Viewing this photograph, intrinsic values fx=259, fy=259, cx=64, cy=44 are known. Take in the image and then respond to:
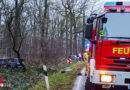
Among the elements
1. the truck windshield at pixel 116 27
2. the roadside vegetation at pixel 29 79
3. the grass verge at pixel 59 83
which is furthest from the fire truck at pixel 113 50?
the roadside vegetation at pixel 29 79

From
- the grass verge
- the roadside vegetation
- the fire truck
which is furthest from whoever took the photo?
the roadside vegetation

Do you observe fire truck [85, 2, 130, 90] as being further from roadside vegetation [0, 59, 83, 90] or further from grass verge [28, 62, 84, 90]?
roadside vegetation [0, 59, 83, 90]

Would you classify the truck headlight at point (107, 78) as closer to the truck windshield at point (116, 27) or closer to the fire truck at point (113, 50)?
the fire truck at point (113, 50)

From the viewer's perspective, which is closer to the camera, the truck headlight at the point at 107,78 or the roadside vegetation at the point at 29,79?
the truck headlight at the point at 107,78

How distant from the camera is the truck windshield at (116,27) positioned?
848cm

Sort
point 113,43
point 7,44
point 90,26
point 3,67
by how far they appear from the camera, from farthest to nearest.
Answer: point 7,44
point 3,67
point 90,26
point 113,43

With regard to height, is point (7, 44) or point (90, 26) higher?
point (90, 26)

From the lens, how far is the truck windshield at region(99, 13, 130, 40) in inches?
334

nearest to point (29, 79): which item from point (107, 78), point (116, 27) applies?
point (107, 78)

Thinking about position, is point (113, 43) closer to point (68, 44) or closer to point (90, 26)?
point (90, 26)

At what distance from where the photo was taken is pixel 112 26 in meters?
8.55

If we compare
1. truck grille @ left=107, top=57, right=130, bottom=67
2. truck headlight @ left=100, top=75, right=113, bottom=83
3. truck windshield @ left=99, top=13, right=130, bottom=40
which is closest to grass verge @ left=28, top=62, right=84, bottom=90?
truck headlight @ left=100, top=75, right=113, bottom=83

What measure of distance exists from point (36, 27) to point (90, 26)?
32.5m

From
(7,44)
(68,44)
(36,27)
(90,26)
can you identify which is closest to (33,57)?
(7,44)
